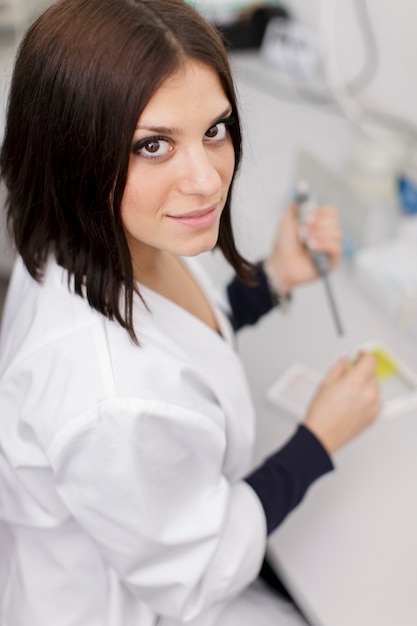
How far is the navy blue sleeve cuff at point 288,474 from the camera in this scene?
690 millimetres

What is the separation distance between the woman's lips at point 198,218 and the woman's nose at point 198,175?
28 millimetres

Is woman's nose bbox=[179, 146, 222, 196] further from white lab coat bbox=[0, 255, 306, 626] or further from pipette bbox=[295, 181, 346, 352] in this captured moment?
pipette bbox=[295, 181, 346, 352]

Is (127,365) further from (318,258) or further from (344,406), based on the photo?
(318,258)

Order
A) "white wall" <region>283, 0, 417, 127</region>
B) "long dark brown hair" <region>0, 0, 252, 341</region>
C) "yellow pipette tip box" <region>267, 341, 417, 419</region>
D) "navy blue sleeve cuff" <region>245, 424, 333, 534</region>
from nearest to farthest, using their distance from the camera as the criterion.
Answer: "long dark brown hair" <region>0, 0, 252, 341</region>, "navy blue sleeve cuff" <region>245, 424, 333, 534</region>, "yellow pipette tip box" <region>267, 341, 417, 419</region>, "white wall" <region>283, 0, 417, 127</region>

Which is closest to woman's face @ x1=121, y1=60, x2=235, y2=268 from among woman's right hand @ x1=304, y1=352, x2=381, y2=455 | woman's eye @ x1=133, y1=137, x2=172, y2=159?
woman's eye @ x1=133, y1=137, x2=172, y2=159

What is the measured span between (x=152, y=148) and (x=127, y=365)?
0.63 ft

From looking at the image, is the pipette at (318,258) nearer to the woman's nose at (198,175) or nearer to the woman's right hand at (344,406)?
the woman's right hand at (344,406)

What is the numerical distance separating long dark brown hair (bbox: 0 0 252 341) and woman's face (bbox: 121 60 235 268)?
11 millimetres

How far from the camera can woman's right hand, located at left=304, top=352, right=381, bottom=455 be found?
0.73 meters

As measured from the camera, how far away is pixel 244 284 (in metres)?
0.92

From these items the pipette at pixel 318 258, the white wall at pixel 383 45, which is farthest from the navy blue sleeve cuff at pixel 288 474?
the white wall at pixel 383 45

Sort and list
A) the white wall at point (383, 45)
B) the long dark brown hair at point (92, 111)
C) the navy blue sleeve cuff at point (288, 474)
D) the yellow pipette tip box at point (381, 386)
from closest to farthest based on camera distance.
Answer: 1. the long dark brown hair at point (92, 111)
2. the navy blue sleeve cuff at point (288, 474)
3. the yellow pipette tip box at point (381, 386)
4. the white wall at point (383, 45)

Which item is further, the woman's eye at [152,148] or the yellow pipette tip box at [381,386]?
the yellow pipette tip box at [381,386]

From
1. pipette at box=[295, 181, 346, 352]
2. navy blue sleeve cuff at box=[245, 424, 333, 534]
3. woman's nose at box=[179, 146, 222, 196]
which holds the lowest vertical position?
navy blue sleeve cuff at box=[245, 424, 333, 534]
